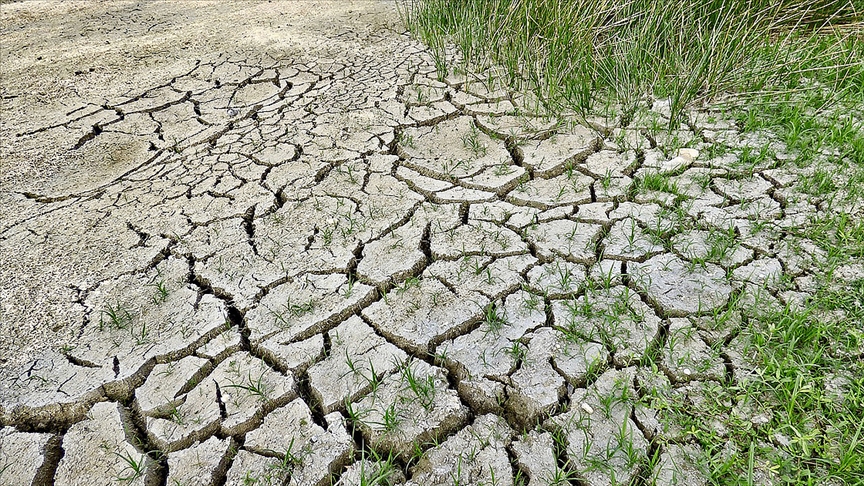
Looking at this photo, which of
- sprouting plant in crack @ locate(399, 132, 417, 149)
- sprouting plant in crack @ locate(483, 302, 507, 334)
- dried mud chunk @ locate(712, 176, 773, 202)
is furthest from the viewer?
sprouting plant in crack @ locate(399, 132, 417, 149)

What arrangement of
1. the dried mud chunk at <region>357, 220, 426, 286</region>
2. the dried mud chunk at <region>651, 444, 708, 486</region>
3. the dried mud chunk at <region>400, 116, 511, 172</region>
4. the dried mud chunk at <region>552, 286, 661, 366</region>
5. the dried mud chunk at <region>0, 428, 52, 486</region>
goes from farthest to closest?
1. the dried mud chunk at <region>400, 116, 511, 172</region>
2. the dried mud chunk at <region>357, 220, 426, 286</region>
3. the dried mud chunk at <region>552, 286, 661, 366</region>
4. the dried mud chunk at <region>0, 428, 52, 486</region>
5. the dried mud chunk at <region>651, 444, 708, 486</region>

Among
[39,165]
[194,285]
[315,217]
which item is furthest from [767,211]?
[39,165]

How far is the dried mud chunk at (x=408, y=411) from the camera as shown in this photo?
5.23ft

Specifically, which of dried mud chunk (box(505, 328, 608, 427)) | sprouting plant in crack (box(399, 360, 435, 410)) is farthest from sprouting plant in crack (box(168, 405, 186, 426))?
dried mud chunk (box(505, 328, 608, 427))

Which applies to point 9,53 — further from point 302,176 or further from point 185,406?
point 185,406

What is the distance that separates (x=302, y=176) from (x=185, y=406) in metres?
1.27

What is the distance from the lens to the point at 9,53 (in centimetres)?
423

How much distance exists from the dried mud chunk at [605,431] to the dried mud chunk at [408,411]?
28 cm

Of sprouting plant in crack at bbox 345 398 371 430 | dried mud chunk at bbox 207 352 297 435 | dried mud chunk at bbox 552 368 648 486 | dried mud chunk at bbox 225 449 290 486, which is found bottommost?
dried mud chunk at bbox 552 368 648 486

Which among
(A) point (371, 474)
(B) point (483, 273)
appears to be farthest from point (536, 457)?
(B) point (483, 273)

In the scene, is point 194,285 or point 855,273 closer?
point 855,273

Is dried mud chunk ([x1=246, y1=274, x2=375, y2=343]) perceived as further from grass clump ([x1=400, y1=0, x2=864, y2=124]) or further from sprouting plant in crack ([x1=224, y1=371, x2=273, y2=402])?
grass clump ([x1=400, y1=0, x2=864, y2=124])

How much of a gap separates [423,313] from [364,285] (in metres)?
0.25

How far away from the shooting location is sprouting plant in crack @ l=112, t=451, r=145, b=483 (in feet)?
5.02
